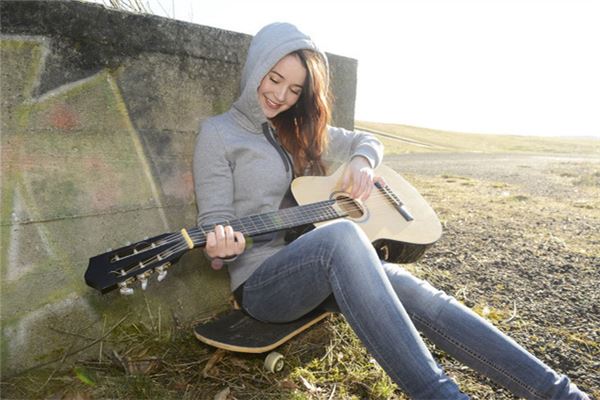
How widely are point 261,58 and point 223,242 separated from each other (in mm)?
1049

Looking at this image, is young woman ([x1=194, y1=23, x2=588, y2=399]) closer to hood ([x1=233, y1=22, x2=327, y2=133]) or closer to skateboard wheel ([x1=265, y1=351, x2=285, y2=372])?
hood ([x1=233, y1=22, x2=327, y2=133])

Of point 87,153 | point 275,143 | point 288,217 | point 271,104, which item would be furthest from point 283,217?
point 87,153

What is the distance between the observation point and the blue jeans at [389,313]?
1.81 m

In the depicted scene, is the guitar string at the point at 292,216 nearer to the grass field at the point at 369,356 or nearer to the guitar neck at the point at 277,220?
the guitar neck at the point at 277,220

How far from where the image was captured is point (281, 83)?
2.51 m

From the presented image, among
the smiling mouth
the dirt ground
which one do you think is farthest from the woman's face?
the dirt ground

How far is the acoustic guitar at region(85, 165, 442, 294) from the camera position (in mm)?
1762

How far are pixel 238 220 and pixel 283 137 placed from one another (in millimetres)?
806

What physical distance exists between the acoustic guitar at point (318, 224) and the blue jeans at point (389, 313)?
0.26 metres

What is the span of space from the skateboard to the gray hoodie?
20 centimetres

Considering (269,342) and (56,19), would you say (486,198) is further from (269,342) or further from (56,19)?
(56,19)

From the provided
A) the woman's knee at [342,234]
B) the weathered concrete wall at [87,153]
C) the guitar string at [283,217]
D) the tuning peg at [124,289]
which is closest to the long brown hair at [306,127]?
the guitar string at [283,217]

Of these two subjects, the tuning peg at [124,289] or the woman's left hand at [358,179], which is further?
the woman's left hand at [358,179]

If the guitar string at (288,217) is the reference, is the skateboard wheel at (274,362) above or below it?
below
